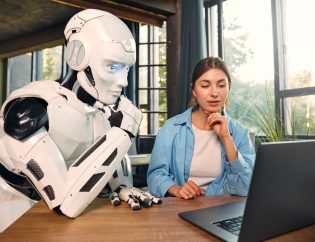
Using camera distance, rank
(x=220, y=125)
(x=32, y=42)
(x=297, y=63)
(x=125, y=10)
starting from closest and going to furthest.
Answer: (x=220, y=125) → (x=297, y=63) → (x=125, y=10) → (x=32, y=42)

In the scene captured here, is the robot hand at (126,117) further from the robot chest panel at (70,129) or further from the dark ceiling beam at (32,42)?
the dark ceiling beam at (32,42)

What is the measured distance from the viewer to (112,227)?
A: 66 centimetres

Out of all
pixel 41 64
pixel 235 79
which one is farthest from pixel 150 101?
pixel 41 64

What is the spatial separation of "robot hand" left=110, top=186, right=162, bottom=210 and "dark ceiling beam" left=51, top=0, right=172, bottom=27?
2.30 m

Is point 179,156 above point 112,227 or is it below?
above

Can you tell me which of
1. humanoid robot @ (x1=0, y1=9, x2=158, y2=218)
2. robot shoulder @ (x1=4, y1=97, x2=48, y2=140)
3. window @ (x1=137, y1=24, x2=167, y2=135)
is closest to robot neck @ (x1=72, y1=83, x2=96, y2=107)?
humanoid robot @ (x1=0, y1=9, x2=158, y2=218)

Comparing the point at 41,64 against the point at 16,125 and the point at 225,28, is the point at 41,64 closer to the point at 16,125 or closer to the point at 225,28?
the point at 225,28

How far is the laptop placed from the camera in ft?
1.66

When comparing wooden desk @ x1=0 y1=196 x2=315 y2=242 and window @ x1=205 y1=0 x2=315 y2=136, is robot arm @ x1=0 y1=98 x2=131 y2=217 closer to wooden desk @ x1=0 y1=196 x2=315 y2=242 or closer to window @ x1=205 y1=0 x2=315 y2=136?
wooden desk @ x1=0 y1=196 x2=315 y2=242

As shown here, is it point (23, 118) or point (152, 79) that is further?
point (152, 79)

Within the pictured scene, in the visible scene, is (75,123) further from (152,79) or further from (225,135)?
(152,79)

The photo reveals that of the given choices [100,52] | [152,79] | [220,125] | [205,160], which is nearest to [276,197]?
[100,52]

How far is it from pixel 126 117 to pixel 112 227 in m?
0.32

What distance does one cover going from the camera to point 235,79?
9.84ft
